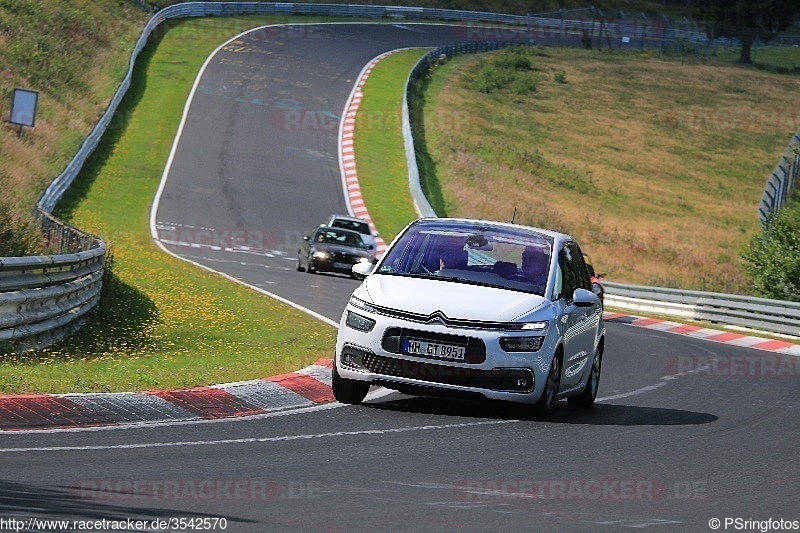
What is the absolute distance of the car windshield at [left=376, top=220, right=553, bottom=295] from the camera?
499 inches

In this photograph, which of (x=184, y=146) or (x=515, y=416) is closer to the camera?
(x=515, y=416)

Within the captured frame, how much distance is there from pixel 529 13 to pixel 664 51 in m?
12.6

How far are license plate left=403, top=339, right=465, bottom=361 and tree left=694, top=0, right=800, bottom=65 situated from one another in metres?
83.5

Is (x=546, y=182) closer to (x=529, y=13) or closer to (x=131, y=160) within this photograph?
(x=131, y=160)

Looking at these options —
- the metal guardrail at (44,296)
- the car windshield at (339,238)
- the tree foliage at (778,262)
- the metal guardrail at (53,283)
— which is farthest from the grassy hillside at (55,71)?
the metal guardrail at (44,296)

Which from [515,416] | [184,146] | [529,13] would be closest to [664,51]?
[529,13]

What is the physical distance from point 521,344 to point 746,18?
Answer: 86303mm

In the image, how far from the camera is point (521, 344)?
38.7ft

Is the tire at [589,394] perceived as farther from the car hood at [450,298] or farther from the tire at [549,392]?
the car hood at [450,298]

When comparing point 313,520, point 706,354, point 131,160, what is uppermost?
point 313,520

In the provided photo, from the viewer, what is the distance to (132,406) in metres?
11.0

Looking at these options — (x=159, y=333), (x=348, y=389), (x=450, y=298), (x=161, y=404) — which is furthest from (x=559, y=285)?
(x=159, y=333)

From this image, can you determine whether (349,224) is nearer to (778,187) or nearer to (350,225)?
(350,225)

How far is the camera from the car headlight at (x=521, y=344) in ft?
38.5
